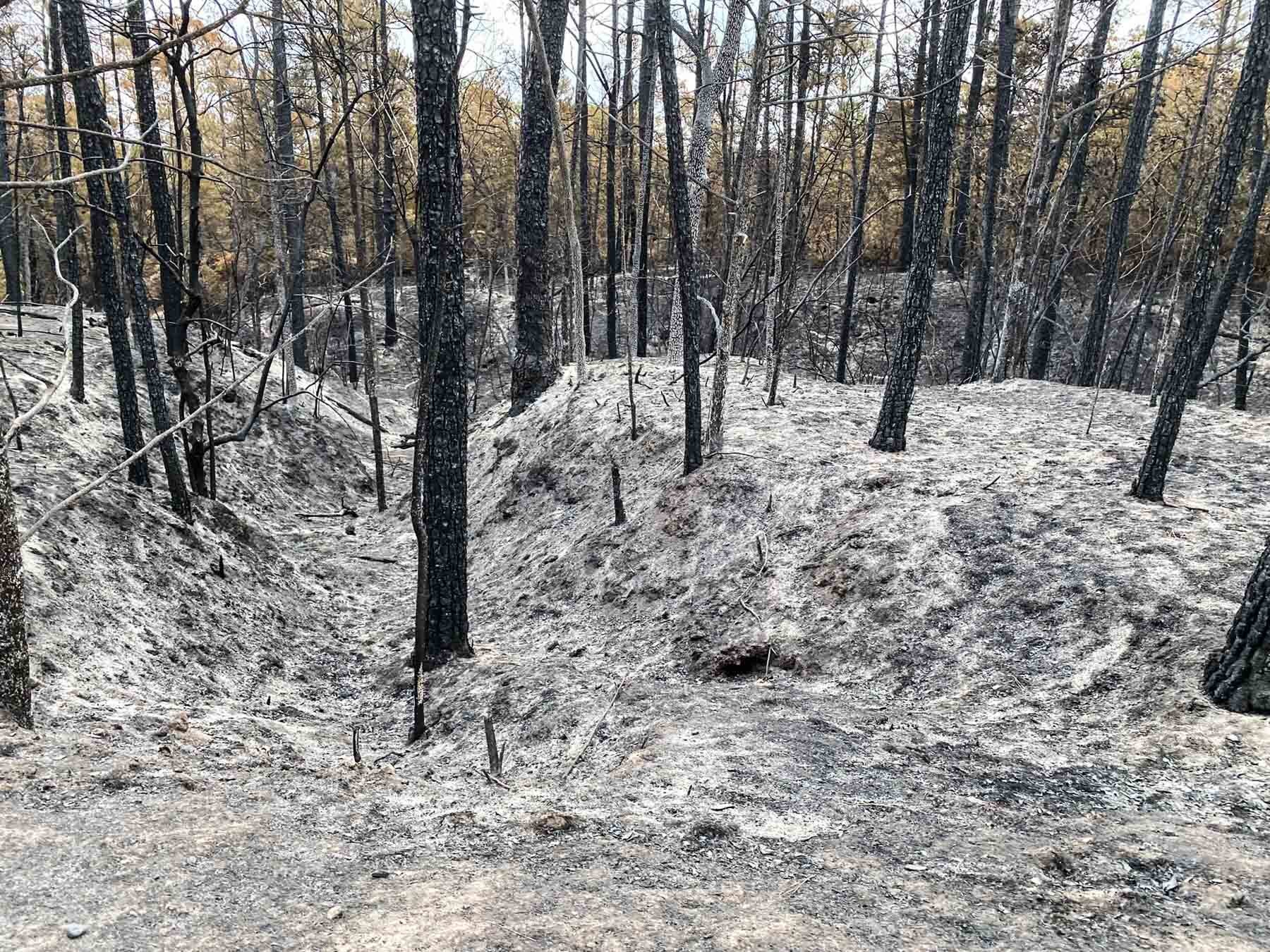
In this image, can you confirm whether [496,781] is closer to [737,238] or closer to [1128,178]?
[737,238]

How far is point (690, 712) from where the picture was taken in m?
5.02

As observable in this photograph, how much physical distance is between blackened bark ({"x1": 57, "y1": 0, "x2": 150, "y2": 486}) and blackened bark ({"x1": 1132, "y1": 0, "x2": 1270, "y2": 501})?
28.8ft

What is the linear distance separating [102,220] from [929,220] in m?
8.20

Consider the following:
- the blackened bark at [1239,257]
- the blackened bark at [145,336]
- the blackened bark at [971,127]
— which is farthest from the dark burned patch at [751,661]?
the blackened bark at [971,127]

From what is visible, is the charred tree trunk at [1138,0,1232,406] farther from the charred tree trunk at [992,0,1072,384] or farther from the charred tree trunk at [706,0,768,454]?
the charred tree trunk at [706,0,768,454]

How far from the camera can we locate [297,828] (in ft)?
12.0

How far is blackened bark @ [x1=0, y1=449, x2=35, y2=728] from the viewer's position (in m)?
3.77

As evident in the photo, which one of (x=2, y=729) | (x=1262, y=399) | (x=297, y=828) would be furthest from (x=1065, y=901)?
(x=1262, y=399)

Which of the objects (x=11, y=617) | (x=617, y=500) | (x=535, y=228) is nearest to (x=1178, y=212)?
(x=535, y=228)

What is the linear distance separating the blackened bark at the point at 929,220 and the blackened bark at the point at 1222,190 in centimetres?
217

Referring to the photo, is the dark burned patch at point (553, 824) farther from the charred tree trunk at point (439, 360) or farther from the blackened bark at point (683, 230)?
the blackened bark at point (683, 230)

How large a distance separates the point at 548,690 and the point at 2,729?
325cm

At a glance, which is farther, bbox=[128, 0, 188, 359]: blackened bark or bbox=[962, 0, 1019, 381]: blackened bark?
bbox=[962, 0, 1019, 381]: blackened bark

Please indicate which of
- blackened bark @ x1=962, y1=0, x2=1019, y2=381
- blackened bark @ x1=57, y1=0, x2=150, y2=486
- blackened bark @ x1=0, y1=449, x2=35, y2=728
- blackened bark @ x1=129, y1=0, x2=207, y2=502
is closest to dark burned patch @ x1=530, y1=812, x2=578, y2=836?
blackened bark @ x1=0, y1=449, x2=35, y2=728
